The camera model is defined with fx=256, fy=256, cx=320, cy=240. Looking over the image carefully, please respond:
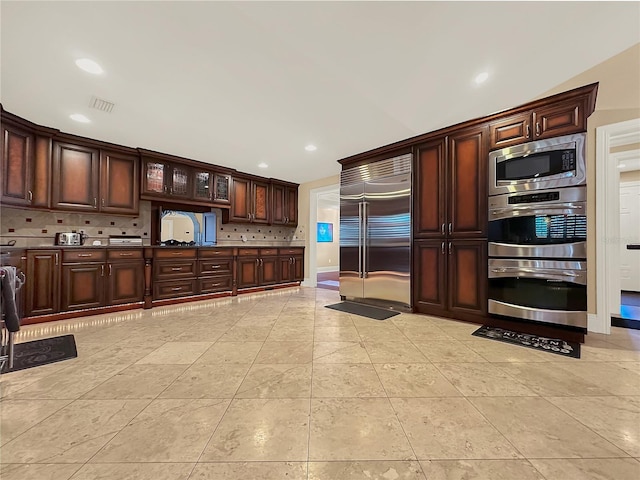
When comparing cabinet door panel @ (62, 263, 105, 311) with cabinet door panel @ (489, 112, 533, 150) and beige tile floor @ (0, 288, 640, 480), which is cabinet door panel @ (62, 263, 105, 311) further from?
cabinet door panel @ (489, 112, 533, 150)

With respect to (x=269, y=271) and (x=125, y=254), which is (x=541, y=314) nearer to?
(x=269, y=271)

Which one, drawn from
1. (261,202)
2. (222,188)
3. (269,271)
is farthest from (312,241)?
(222,188)

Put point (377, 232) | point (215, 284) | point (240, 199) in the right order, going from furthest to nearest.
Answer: point (240, 199) < point (215, 284) < point (377, 232)

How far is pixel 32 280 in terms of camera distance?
288 cm

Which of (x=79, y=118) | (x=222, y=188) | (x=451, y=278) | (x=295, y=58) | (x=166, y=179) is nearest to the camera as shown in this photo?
(x=295, y=58)

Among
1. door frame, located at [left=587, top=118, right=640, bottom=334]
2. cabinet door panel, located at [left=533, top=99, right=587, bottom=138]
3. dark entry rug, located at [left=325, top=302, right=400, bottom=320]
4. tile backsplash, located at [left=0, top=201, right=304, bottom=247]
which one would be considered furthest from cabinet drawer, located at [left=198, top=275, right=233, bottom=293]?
door frame, located at [left=587, top=118, right=640, bottom=334]

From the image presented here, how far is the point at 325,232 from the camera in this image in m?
9.88

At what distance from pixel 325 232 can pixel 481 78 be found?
7.86 meters

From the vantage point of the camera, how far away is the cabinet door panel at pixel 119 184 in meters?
3.61

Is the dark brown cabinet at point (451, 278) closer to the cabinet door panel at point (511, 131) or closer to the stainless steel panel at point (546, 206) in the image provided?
the stainless steel panel at point (546, 206)

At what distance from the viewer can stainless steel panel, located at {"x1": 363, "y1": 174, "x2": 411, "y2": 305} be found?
3506 millimetres

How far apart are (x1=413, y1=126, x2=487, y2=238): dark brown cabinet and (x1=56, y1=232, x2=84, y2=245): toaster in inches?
182

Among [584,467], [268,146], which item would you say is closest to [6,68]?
[268,146]

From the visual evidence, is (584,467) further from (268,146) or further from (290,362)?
(268,146)
